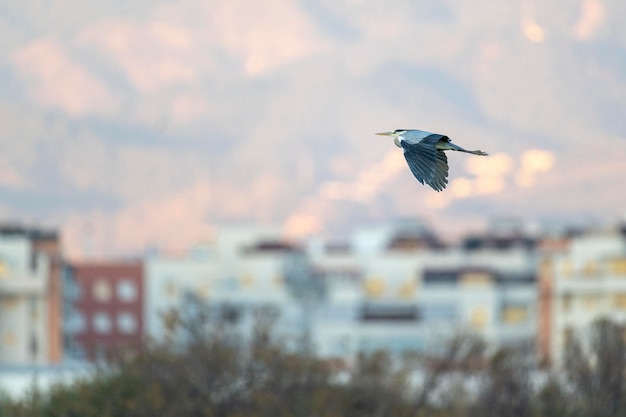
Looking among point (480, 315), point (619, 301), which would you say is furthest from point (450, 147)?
point (480, 315)

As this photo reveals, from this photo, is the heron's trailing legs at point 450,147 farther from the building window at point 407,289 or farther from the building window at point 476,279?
the building window at point 407,289

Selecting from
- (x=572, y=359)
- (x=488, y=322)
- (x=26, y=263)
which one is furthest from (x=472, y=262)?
(x=572, y=359)

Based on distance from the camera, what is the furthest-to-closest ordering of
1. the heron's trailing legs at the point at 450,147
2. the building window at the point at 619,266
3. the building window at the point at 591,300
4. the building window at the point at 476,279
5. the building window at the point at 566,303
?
the building window at the point at 476,279
the building window at the point at 566,303
the building window at the point at 619,266
the building window at the point at 591,300
the heron's trailing legs at the point at 450,147

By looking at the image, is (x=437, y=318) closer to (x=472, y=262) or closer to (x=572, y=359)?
(x=472, y=262)

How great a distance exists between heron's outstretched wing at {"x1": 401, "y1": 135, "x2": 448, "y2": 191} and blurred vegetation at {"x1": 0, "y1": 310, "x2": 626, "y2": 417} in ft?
108

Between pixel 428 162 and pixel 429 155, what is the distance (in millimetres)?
104

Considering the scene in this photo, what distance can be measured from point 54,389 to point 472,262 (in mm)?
130100

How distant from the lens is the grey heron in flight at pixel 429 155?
26.9m

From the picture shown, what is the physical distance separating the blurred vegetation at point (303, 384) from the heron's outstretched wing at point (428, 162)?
3301cm

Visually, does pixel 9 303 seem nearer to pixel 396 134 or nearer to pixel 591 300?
pixel 591 300

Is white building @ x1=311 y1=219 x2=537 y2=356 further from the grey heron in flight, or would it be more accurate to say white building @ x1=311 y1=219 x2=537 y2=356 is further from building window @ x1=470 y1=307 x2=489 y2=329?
the grey heron in flight

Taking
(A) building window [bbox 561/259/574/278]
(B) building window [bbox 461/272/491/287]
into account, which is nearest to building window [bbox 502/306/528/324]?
(B) building window [bbox 461/272/491/287]

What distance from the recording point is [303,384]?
65.0m

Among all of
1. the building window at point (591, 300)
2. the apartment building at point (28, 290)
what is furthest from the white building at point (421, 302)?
the apartment building at point (28, 290)
